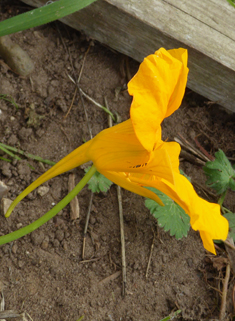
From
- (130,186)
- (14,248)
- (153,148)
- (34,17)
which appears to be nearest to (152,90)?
(153,148)

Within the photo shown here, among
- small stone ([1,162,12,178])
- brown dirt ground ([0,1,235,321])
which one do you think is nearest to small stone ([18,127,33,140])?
brown dirt ground ([0,1,235,321])

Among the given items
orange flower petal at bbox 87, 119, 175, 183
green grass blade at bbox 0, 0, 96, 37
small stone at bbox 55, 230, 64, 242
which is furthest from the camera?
small stone at bbox 55, 230, 64, 242

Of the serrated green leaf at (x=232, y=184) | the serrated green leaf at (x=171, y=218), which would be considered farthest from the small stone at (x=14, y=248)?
the serrated green leaf at (x=232, y=184)

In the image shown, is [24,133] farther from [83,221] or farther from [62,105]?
[83,221]

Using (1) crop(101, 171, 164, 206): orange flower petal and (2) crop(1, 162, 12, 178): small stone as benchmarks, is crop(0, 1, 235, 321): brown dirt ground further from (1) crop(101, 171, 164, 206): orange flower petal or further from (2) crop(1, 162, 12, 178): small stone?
(1) crop(101, 171, 164, 206): orange flower petal

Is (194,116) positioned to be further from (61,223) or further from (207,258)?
(61,223)

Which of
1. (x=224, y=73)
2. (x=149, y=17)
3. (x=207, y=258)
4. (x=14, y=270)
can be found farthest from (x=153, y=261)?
(x=149, y=17)

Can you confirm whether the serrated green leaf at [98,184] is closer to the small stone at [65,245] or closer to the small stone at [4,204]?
the small stone at [65,245]

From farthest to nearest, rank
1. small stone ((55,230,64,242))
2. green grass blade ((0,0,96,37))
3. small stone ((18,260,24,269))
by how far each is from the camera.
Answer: small stone ((55,230,64,242))
small stone ((18,260,24,269))
green grass blade ((0,0,96,37))
